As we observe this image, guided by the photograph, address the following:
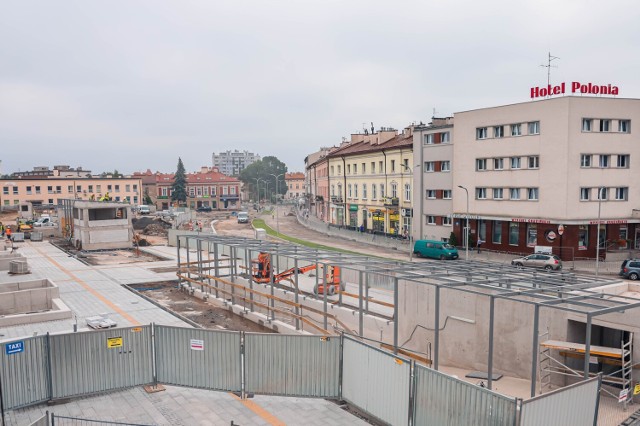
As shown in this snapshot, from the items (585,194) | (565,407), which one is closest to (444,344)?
(565,407)

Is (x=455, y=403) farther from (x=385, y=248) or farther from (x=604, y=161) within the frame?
(x=385, y=248)

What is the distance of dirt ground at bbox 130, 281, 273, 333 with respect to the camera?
72.0 feet

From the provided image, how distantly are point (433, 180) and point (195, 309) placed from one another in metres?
33.1

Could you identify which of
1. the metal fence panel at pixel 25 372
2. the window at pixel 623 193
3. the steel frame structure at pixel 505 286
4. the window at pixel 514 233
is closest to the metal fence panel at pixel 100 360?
the metal fence panel at pixel 25 372

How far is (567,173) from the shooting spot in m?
39.5

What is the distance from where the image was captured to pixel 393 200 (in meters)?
58.1

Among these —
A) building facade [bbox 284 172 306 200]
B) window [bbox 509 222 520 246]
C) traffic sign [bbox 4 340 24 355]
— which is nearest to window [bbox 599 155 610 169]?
window [bbox 509 222 520 246]

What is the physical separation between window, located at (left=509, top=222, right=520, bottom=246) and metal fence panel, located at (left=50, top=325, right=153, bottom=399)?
37.9 metres

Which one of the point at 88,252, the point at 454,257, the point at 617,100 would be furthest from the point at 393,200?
the point at 88,252

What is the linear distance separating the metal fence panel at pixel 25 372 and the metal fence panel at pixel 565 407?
433 inches

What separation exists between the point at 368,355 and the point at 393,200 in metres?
47.2

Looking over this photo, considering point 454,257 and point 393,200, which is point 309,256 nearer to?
point 454,257

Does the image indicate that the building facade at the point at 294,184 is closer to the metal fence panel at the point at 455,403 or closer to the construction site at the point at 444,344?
the construction site at the point at 444,344

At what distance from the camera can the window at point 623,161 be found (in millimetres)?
40997
